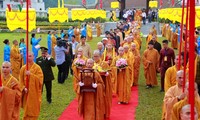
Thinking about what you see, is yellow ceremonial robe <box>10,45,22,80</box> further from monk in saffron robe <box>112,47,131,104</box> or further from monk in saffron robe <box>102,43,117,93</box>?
monk in saffron robe <box>112,47,131,104</box>

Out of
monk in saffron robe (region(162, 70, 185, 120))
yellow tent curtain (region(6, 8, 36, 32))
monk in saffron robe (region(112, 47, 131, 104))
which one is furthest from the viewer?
yellow tent curtain (region(6, 8, 36, 32))

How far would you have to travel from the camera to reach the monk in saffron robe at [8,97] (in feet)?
23.6

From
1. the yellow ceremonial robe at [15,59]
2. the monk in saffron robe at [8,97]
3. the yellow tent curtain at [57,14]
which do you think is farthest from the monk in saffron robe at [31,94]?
the yellow tent curtain at [57,14]

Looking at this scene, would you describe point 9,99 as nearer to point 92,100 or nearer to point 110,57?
point 92,100

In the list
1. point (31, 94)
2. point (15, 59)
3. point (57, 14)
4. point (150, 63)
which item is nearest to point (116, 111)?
point (31, 94)

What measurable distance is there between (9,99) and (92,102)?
197 centimetres

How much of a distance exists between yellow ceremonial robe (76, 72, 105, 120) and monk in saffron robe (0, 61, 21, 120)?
1.57m

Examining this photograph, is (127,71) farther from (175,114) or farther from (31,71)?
(175,114)

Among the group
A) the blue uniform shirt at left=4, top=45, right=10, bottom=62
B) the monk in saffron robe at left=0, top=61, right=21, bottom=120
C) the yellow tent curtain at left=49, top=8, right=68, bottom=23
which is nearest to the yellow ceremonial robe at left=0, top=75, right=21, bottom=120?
the monk in saffron robe at left=0, top=61, right=21, bottom=120

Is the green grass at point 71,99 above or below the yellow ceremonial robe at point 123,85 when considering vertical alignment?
below

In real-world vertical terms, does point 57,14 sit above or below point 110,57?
above

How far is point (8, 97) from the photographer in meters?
7.19

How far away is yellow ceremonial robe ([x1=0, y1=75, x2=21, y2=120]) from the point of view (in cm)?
718

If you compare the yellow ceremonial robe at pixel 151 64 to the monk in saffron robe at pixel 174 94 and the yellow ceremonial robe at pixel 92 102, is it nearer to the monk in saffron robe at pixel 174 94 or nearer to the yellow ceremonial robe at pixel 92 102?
the yellow ceremonial robe at pixel 92 102
